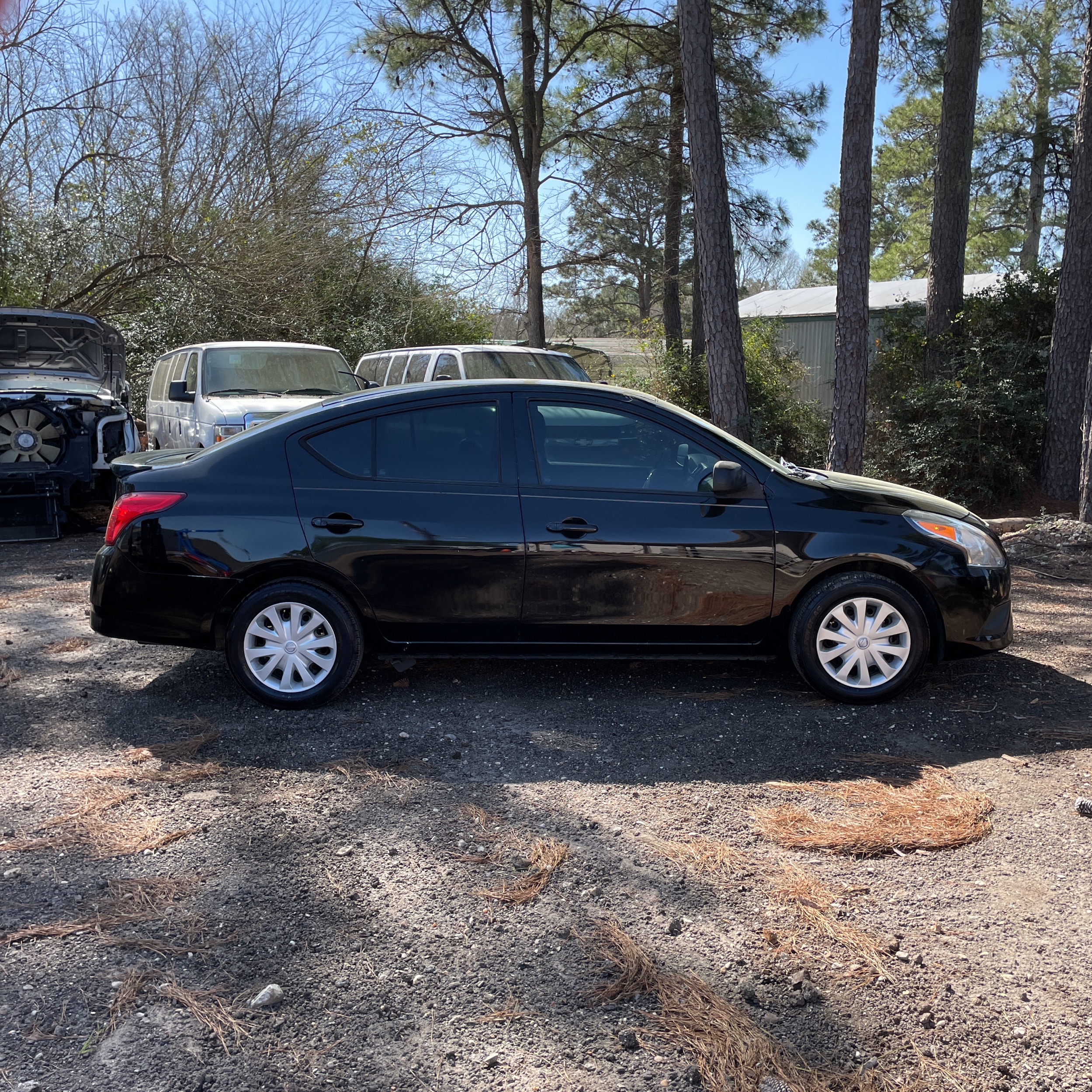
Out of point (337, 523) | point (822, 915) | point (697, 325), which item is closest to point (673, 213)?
point (697, 325)

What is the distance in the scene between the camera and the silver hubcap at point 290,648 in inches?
199

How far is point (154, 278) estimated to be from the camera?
17.3 metres

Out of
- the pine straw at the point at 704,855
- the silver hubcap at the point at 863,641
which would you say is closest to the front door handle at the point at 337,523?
the pine straw at the point at 704,855

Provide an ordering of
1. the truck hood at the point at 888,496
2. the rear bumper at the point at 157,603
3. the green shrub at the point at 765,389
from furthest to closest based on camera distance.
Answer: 1. the green shrub at the point at 765,389
2. the truck hood at the point at 888,496
3. the rear bumper at the point at 157,603

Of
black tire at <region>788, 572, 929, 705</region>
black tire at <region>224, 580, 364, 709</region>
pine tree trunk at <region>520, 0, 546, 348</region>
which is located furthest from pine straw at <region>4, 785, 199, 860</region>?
pine tree trunk at <region>520, 0, 546, 348</region>

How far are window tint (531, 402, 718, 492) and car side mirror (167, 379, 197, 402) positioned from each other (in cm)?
619

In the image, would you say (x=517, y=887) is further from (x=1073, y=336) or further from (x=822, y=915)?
(x=1073, y=336)

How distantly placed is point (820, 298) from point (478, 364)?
62.4 ft

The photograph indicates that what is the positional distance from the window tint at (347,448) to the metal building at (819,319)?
16.7 metres

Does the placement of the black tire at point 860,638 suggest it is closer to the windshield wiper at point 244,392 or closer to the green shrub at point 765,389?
the windshield wiper at point 244,392

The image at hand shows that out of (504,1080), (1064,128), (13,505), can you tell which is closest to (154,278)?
(13,505)

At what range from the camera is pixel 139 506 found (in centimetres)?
507

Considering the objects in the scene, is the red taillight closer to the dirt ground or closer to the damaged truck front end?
the dirt ground

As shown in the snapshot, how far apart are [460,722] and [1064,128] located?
996 inches
